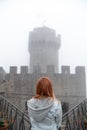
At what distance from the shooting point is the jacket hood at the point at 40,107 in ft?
11.1

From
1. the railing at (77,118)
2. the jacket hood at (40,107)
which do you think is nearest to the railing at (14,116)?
the railing at (77,118)

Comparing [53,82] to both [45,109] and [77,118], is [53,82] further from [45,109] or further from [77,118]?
[45,109]

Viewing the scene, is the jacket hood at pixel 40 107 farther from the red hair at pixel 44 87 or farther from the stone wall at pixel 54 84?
the stone wall at pixel 54 84

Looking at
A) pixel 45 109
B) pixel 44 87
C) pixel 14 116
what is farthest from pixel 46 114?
pixel 14 116

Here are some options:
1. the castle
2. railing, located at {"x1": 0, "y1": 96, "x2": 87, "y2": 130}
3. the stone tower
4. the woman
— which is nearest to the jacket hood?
the woman

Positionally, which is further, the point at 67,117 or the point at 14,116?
the point at 14,116

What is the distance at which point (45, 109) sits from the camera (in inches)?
133

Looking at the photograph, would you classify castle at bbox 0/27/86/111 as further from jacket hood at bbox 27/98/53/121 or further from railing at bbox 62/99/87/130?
jacket hood at bbox 27/98/53/121

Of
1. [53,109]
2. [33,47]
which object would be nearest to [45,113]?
[53,109]

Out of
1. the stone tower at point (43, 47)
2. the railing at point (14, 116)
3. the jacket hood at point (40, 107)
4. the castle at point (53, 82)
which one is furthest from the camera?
the stone tower at point (43, 47)

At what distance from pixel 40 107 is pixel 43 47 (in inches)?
823

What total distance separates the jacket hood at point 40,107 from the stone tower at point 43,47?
726 inches

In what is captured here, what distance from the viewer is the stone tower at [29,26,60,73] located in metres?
22.7

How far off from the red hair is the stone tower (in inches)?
727
